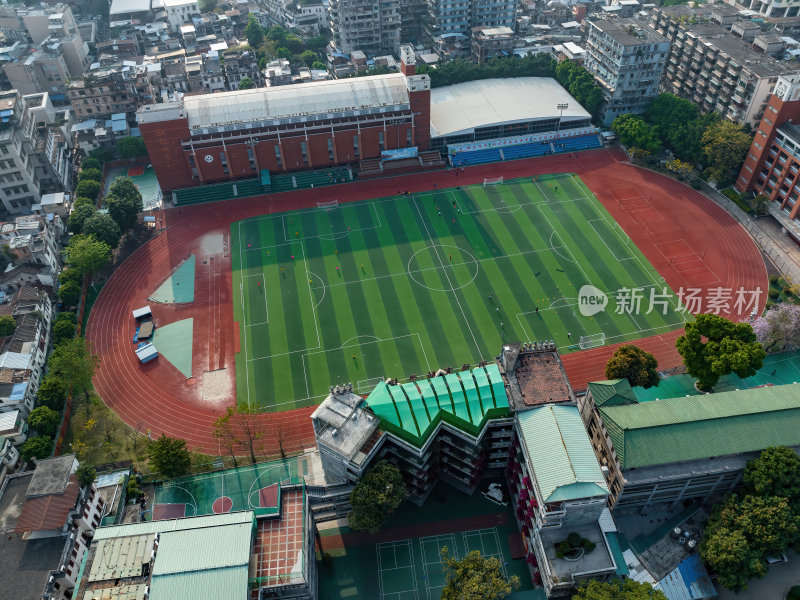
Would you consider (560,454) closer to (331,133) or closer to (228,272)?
(228,272)

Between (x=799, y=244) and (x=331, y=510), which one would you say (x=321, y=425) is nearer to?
(x=331, y=510)

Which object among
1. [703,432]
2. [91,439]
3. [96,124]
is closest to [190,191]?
[96,124]

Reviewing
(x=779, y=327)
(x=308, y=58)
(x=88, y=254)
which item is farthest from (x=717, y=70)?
(x=88, y=254)

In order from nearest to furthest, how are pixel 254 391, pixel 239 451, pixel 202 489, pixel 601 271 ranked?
pixel 202 489, pixel 239 451, pixel 254 391, pixel 601 271

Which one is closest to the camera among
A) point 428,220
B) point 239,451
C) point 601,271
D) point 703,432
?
point 703,432

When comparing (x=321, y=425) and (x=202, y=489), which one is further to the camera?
(x=202, y=489)
